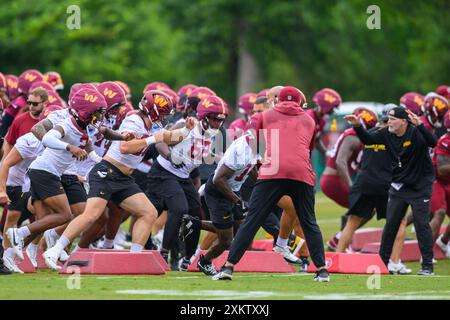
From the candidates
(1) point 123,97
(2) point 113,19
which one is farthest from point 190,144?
(2) point 113,19

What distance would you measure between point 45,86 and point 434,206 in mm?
5500

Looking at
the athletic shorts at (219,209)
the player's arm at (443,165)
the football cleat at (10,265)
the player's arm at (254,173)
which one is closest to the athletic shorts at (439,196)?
the player's arm at (443,165)

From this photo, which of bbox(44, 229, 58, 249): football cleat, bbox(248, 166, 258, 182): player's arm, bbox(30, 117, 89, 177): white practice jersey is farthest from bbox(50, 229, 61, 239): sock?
bbox(248, 166, 258, 182): player's arm

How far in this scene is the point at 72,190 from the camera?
49.9 feet

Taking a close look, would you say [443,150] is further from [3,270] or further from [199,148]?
[3,270]

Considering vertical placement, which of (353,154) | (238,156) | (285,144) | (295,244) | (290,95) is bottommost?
(295,244)

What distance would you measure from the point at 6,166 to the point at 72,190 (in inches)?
47.1

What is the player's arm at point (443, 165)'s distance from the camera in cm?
1712

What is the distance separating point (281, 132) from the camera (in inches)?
522

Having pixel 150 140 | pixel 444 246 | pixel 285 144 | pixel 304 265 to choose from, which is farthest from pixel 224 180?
pixel 444 246

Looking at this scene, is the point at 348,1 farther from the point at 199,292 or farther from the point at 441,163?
the point at 199,292

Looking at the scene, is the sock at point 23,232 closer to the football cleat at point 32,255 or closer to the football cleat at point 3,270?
the football cleat at point 32,255

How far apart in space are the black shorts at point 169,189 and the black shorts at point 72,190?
106 centimetres
